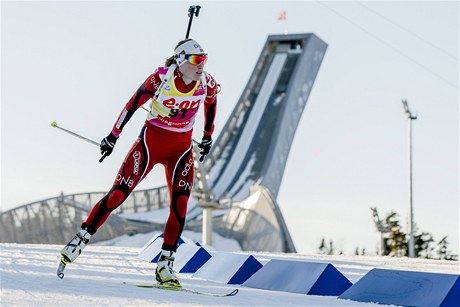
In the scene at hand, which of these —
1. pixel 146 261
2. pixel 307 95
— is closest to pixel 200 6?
pixel 146 261

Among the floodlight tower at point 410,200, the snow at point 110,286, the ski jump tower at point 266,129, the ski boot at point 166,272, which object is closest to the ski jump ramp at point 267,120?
the ski jump tower at point 266,129

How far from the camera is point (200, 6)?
306 inches

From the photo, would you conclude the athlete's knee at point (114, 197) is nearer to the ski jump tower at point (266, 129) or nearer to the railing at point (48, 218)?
the railing at point (48, 218)

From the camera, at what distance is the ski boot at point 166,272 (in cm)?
669

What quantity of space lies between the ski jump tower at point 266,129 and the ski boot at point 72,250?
2769cm

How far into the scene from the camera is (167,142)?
6.97 m

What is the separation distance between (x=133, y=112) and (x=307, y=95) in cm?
4244

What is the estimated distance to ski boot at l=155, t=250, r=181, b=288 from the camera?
669 cm

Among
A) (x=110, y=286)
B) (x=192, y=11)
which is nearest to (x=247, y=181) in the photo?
(x=192, y=11)

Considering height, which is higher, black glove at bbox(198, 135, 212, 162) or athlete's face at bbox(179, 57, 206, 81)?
athlete's face at bbox(179, 57, 206, 81)

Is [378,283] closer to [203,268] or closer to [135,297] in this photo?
[135,297]

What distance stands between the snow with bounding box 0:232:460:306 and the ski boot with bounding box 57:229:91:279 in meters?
0.09

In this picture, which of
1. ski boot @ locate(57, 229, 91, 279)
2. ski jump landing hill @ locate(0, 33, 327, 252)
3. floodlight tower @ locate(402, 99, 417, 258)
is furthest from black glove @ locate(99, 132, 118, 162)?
floodlight tower @ locate(402, 99, 417, 258)

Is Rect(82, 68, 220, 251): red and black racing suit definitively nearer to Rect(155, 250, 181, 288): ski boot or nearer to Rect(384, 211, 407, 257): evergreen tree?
Rect(155, 250, 181, 288): ski boot
